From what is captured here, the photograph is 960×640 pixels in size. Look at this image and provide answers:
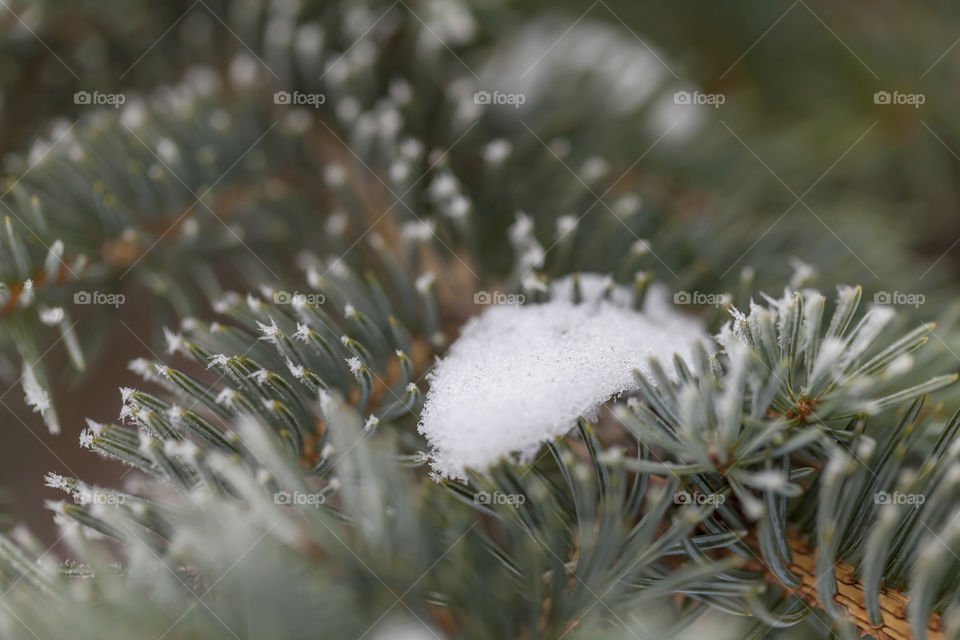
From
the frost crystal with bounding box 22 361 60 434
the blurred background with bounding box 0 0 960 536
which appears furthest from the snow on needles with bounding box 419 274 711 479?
the frost crystal with bounding box 22 361 60 434

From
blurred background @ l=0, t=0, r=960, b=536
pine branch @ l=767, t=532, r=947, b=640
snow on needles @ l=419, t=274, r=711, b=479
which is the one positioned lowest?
pine branch @ l=767, t=532, r=947, b=640

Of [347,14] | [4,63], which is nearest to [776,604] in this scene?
[347,14]

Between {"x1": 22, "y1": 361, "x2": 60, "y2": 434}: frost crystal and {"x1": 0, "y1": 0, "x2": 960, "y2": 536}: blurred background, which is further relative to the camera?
{"x1": 0, "y1": 0, "x2": 960, "y2": 536}: blurred background

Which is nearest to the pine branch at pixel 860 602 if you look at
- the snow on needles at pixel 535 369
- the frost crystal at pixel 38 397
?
the snow on needles at pixel 535 369

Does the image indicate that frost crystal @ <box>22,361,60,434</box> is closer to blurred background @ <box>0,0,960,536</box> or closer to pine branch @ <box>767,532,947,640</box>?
blurred background @ <box>0,0,960,536</box>

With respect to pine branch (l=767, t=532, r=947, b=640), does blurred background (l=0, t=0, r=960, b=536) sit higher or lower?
higher

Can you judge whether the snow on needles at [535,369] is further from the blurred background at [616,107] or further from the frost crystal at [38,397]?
the frost crystal at [38,397]
